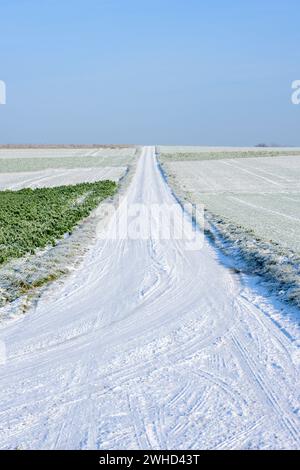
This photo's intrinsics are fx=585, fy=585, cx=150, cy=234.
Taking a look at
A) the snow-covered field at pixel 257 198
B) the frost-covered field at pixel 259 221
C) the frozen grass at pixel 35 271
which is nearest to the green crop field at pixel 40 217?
the frozen grass at pixel 35 271

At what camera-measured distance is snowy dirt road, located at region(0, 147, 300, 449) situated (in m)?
6.35

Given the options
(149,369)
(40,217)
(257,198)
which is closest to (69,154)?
(257,198)

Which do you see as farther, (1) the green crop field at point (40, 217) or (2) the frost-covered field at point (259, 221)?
(1) the green crop field at point (40, 217)

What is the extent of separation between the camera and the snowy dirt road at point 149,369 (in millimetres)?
6347

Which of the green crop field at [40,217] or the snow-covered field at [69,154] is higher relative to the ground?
the snow-covered field at [69,154]

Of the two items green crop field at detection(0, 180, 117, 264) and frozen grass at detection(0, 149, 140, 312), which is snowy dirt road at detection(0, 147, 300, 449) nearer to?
frozen grass at detection(0, 149, 140, 312)

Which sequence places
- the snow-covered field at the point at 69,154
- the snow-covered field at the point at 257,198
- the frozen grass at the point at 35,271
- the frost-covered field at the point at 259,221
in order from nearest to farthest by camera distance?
the frozen grass at the point at 35,271 < the frost-covered field at the point at 259,221 < the snow-covered field at the point at 257,198 < the snow-covered field at the point at 69,154

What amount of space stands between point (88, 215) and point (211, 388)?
18406mm

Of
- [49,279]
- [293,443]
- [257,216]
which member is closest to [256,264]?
[49,279]

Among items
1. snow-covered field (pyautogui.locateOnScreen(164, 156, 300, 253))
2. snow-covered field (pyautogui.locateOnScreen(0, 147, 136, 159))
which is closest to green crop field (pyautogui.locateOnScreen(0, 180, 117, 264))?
snow-covered field (pyautogui.locateOnScreen(164, 156, 300, 253))

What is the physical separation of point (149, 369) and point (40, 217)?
1632cm

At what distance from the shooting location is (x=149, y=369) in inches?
323

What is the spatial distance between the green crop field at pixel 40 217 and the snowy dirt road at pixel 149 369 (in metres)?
4.46

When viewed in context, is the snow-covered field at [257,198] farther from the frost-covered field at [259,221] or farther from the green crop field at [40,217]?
the green crop field at [40,217]
